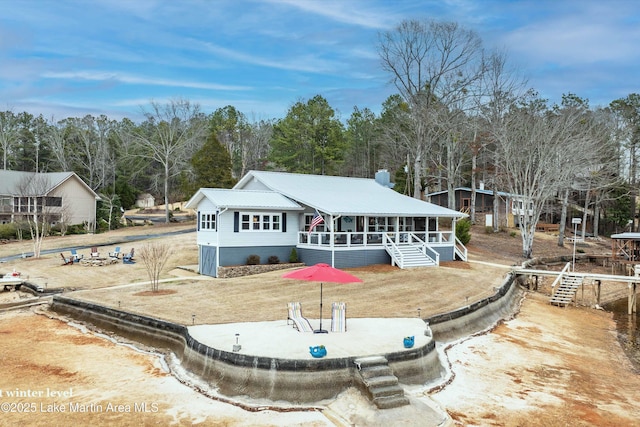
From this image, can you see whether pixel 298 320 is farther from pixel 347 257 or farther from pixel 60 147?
pixel 60 147

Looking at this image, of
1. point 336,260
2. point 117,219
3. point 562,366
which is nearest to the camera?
point 562,366

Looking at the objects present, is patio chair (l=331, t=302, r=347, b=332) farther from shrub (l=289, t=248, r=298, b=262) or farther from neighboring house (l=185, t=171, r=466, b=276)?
shrub (l=289, t=248, r=298, b=262)

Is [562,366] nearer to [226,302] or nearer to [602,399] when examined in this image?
[602,399]

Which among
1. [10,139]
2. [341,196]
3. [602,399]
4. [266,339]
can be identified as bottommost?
[602,399]

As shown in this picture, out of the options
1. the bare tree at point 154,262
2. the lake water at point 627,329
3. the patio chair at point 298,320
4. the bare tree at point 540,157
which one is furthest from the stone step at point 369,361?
the bare tree at point 540,157

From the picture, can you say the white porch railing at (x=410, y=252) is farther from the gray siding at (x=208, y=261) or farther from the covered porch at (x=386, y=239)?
the gray siding at (x=208, y=261)

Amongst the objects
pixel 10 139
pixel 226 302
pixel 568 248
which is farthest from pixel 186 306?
pixel 10 139

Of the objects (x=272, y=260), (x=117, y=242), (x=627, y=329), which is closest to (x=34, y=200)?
(x=117, y=242)

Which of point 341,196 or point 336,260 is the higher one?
point 341,196
